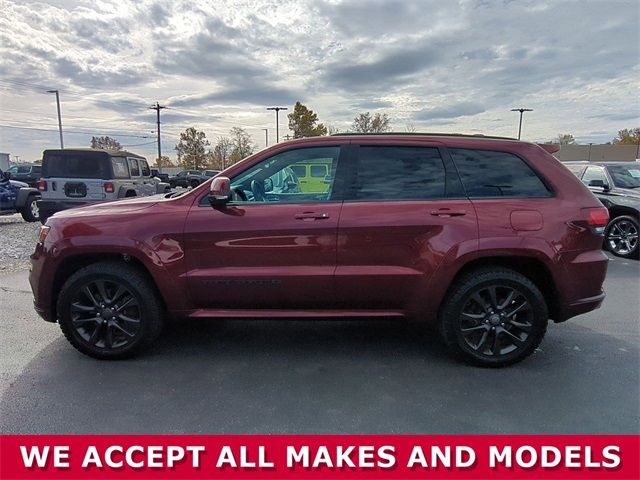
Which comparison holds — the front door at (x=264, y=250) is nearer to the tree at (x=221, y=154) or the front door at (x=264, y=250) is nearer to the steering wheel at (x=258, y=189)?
the steering wheel at (x=258, y=189)

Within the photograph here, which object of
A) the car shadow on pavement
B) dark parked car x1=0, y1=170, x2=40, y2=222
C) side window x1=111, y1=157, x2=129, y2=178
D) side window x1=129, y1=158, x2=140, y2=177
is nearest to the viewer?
the car shadow on pavement

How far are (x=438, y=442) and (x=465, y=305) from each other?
116 cm

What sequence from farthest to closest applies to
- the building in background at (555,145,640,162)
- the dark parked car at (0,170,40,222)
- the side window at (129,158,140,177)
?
the building in background at (555,145,640,162) → the dark parked car at (0,170,40,222) → the side window at (129,158,140,177)

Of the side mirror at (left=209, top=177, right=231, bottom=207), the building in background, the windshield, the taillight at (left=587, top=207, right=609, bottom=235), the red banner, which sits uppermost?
the building in background

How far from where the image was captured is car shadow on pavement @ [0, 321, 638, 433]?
258 cm

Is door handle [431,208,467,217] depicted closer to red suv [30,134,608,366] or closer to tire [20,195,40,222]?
red suv [30,134,608,366]

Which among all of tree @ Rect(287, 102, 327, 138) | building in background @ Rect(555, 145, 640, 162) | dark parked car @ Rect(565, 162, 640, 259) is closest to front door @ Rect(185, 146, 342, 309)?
dark parked car @ Rect(565, 162, 640, 259)

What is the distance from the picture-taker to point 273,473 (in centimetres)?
224

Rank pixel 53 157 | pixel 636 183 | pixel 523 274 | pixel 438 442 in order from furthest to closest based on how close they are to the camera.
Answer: pixel 53 157 → pixel 636 183 → pixel 523 274 → pixel 438 442

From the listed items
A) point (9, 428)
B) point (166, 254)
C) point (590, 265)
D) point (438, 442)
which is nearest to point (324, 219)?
point (166, 254)

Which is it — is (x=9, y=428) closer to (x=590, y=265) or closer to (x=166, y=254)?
(x=166, y=254)

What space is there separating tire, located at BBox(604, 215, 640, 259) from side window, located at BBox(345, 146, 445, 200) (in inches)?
242

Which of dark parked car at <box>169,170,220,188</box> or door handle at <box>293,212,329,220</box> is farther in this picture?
dark parked car at <box>169,170,220,188</box>

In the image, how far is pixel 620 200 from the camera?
24.3 feet
